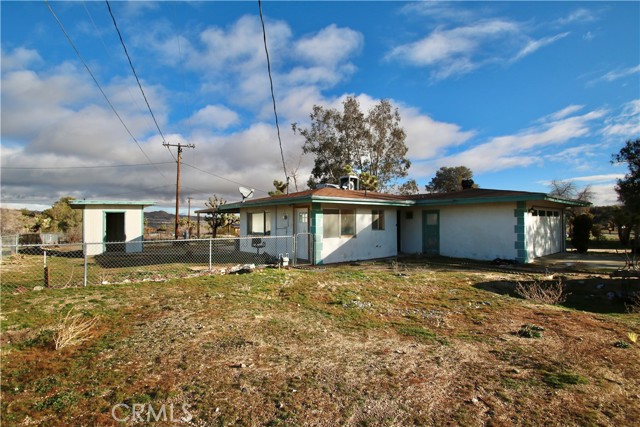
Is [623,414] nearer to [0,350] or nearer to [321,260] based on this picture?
[0,350]

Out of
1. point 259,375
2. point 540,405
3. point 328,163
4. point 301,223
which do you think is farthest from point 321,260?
point 328,163

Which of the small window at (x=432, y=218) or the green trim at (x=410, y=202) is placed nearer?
the green trim at (x=410, y=202)

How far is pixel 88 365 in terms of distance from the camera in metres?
4.17

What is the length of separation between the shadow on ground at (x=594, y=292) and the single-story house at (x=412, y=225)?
361cm

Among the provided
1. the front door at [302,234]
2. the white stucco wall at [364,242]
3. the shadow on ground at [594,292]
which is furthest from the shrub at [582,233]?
the front door at [302,234]

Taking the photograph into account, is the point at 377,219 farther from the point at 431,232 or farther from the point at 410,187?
the point at 410,187

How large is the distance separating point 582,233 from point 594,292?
12.5 meters

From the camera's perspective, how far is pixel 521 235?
13.4 m

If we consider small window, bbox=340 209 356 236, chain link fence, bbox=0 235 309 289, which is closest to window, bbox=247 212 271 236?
chain link fence, bbox=0 235 309 289

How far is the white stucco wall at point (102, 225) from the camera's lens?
58.4 ft

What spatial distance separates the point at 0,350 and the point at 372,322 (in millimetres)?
5780

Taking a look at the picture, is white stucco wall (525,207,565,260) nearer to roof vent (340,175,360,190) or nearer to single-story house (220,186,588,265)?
single-story house (220,186,588,265)

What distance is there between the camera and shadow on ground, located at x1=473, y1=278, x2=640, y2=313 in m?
8.15

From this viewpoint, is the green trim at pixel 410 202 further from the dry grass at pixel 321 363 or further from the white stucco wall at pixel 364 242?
the dry grass at pixel 321 363
